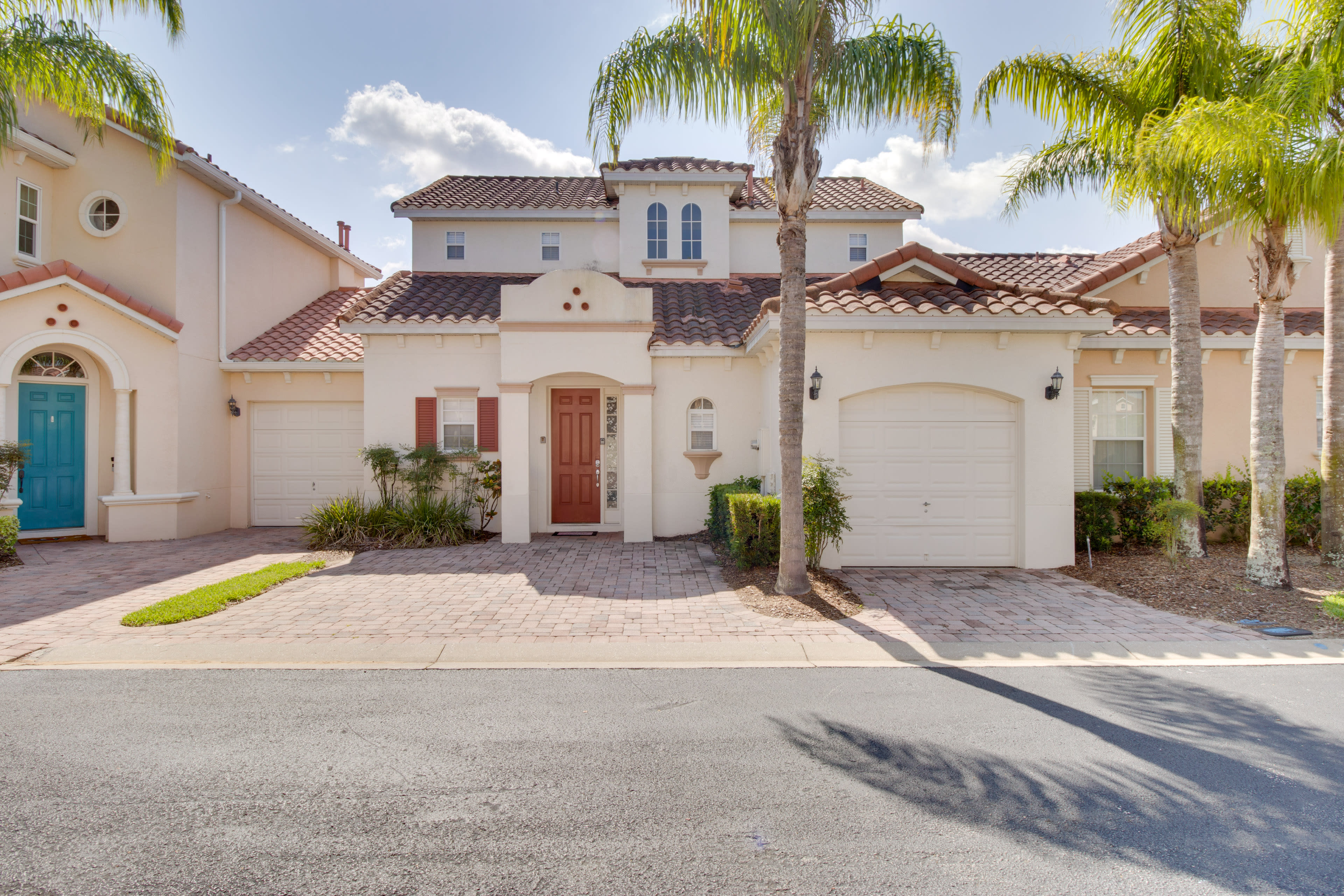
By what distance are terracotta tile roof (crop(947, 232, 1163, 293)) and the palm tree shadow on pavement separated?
28.8ft

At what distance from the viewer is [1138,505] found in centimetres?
1041

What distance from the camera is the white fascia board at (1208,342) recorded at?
36.7 feet

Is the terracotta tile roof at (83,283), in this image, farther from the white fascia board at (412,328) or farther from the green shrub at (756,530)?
the green shrub at (756,530)

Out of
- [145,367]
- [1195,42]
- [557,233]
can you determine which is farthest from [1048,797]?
[557,233]

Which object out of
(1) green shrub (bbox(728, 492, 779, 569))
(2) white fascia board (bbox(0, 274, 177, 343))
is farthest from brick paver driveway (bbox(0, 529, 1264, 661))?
(2) white fascia board (bbox(0, 274, 177, 343))

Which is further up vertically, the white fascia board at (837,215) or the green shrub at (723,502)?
the white fascia board at (837,215)

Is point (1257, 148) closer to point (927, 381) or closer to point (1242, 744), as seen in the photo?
point (927, 381)

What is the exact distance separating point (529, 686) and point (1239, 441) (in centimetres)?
1305

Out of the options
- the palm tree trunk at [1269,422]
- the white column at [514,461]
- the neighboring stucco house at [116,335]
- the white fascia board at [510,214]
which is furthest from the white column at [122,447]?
the palm tree trunk at [1269,422]

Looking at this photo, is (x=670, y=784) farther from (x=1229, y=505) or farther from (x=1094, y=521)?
(x=1229, y=505)

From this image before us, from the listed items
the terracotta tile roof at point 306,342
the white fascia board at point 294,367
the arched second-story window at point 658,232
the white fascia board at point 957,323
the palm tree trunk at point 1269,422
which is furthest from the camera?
the arched second-story window at point 658,232

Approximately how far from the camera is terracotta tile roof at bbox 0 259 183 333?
425 inches

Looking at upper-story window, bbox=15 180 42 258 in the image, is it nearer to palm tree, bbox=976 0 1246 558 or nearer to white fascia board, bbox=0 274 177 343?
white fascia board, bbox=0 274 177 343

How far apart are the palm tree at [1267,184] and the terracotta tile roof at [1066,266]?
11.8ft
